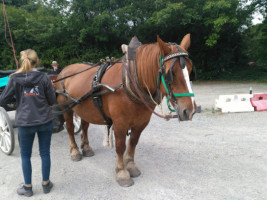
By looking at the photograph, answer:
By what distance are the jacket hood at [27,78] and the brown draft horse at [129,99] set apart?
0.76 m

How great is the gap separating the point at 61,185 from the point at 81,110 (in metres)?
1.03

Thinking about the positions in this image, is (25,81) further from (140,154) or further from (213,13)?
(213,13)

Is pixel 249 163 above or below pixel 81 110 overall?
below

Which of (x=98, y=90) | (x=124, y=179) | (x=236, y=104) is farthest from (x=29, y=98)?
(x=236, y=104)

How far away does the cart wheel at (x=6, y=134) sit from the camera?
11.5 feet

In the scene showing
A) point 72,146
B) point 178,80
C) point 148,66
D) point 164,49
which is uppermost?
point 164,49

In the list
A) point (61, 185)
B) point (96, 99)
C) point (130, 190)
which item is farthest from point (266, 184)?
point (61, 185)

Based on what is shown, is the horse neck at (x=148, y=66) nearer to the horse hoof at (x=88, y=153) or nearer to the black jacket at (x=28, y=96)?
the black jacket at (x=28, y=96)

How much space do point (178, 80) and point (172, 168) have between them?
1.60 m

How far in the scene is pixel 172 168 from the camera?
2.99 m

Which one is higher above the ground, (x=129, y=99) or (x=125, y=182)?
(x=129, y=99)

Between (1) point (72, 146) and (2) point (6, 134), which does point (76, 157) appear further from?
(2) point (6, 134)

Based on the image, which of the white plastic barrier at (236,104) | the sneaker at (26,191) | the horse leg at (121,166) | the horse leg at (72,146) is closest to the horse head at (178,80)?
the horse leg at (121,166)

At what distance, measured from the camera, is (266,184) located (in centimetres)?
250
